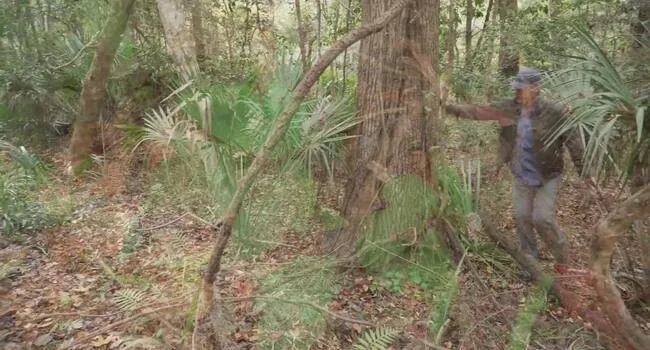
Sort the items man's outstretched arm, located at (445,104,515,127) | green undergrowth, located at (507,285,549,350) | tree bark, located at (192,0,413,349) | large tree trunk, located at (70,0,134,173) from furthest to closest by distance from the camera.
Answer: large tree trunk, located at (70,0,134,173)
man's outstretched arm, located at (445,104,515,127)
green undergrowth, located at (507,285,549,350)
tree bark, located at (192,0,413,349)

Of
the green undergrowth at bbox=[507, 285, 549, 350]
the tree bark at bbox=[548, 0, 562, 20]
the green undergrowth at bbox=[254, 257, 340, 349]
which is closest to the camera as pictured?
the green undergrowth at bbox=[254, 257, 340, 349]

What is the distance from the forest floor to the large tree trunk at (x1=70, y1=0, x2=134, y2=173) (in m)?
1.73

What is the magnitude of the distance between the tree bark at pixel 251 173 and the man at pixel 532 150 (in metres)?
1.61

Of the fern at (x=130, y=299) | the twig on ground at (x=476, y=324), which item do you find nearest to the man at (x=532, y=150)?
the twig on ground at (x=476, y=324)

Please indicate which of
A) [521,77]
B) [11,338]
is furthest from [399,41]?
[11,338]

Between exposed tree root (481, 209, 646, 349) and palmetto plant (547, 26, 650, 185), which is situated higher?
palmetto plant (547, 26, 650, 185)

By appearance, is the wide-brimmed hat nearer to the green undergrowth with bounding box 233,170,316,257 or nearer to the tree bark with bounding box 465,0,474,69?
the green undergrowth with bounding box 233,170,316,257

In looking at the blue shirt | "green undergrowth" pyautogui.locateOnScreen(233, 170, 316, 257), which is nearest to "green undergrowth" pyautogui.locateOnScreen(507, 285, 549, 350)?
the blue shirt

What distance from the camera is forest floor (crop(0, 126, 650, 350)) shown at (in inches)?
125

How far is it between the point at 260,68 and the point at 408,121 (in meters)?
1.55

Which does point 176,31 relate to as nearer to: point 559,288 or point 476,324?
point 476,324

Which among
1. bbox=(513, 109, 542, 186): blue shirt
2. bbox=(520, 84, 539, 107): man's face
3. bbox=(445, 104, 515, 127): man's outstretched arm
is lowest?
bbox=(513, 109, 542, 186): blue shirt

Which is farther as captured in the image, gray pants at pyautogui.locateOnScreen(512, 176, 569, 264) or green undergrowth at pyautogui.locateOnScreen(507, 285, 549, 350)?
gray pants at pyautogui.locateOnScreen(512, 176, 569, 264)

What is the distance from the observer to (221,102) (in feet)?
11.0
